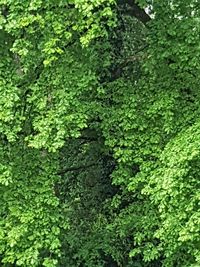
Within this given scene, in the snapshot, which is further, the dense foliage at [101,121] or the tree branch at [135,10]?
the tree branch at [135,10]

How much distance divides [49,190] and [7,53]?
1.86 metres

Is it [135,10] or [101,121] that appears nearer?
[101,121]

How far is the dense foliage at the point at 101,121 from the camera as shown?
694 centimetres

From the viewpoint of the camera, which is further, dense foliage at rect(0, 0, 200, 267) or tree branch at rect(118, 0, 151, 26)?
tree branch at rect(118, 0, 151, 26)

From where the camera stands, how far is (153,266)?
923 centimetres

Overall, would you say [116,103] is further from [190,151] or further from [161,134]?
[190,151]

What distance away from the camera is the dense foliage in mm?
6938

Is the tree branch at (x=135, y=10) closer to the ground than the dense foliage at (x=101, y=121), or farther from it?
farther from it

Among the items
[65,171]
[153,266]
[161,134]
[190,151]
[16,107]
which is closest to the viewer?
[190,151]

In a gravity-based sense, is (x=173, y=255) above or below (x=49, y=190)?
below

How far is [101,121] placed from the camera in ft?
28.0

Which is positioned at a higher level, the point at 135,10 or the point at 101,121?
the point at 135,10

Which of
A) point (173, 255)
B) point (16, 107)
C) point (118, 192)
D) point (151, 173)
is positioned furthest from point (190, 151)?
point (118, 192)

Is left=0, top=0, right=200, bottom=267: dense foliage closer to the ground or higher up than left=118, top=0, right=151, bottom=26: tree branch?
closer to the ground
